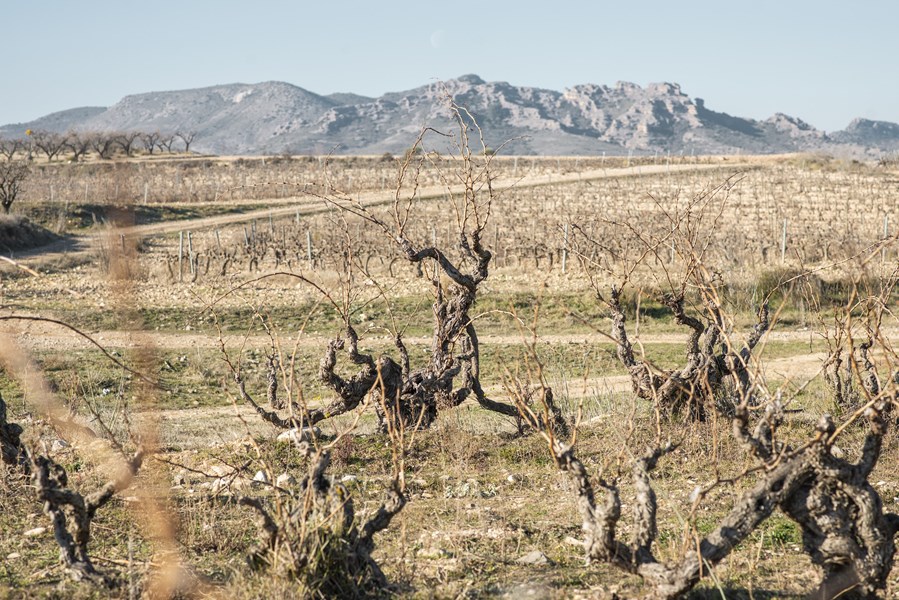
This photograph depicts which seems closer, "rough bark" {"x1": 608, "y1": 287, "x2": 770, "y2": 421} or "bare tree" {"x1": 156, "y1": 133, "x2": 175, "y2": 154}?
"rough bark" {"x1": 608, "y1": 287, "x2": 770, "y2": 421}

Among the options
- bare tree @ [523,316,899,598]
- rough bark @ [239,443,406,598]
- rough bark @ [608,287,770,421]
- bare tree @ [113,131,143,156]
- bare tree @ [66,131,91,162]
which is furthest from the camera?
bare tree @ [66,131,91,162]

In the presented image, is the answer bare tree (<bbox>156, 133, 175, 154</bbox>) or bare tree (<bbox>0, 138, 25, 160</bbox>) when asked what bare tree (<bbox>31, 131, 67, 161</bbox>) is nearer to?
bare tree (<bbox>0, 138, 25, 160</bbox>)

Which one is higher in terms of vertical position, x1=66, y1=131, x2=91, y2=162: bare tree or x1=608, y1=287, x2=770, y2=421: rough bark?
x1=66, y1=131, x2=91, y2=162: bare tree

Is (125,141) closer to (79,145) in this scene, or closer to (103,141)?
(103,141)

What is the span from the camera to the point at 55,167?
65.1 metres

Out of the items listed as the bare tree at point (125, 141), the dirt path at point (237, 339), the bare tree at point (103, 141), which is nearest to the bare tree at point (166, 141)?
the bare tree at point (103, 141)

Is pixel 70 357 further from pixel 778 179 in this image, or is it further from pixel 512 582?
pixel 778 179

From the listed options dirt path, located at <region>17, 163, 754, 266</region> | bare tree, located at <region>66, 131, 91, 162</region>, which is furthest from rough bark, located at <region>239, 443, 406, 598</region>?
bare tree, located at <region>66, 131, 91, 162</region>

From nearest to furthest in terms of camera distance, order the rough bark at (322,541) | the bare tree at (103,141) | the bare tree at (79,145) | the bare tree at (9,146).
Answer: the rough bark at (322,541)
the bare tree at (103,141)
the bare tree at (79,145)
the bare tree at (9,146)

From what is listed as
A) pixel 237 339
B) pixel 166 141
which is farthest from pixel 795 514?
pixel 166 141

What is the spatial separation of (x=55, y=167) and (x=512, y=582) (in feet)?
226

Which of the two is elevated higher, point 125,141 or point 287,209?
point 125,141

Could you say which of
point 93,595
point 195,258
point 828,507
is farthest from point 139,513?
point 195,258

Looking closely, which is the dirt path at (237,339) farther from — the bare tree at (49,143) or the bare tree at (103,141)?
the bare tree at (49,143)
